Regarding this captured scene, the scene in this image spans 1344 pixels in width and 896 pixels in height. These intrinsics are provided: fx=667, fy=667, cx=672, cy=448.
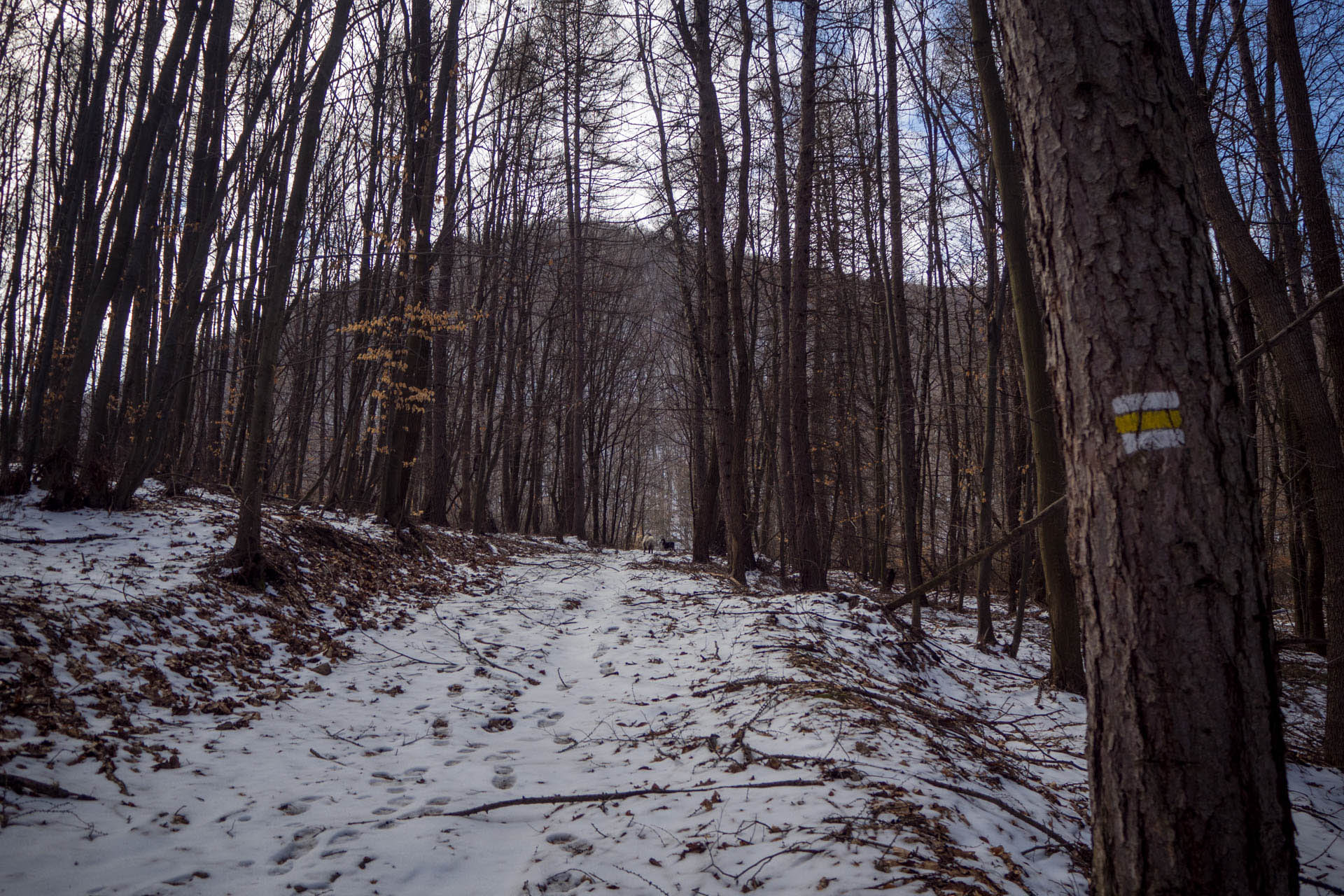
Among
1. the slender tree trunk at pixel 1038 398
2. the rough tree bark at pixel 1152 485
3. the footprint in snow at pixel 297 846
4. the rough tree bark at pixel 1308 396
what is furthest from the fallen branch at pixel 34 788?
the rough tree bark at pixel 1308 396

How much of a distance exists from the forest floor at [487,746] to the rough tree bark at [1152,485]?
694 mm

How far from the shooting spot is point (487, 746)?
3.69m

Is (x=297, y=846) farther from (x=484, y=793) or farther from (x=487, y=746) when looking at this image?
(x=487, y=746)

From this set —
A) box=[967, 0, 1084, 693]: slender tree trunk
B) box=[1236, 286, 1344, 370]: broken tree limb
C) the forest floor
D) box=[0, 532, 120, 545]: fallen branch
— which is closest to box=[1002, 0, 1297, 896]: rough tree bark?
box=[1236, 286, 1344, 370]: broken tree limb

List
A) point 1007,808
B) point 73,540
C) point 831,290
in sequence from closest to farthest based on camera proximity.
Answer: point 1007,808
point 73,540
point 831,290

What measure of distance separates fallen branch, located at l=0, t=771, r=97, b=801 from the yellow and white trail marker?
12.3 ft

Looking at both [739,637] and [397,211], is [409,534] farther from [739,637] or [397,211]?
[397,211]

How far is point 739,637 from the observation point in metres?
5.61

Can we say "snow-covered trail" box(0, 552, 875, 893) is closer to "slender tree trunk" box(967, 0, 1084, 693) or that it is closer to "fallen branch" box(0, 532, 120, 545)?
"slender tree trunk" box(967, 0, 1084, 693)

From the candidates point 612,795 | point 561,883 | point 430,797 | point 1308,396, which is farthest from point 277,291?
point 1308,396

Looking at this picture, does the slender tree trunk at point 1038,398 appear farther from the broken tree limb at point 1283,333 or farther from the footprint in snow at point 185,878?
the footprint in snow at point 185,878

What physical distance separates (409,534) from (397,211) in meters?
7.13

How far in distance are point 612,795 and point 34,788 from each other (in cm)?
219

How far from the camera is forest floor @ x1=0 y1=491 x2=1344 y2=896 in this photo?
2.30 m
